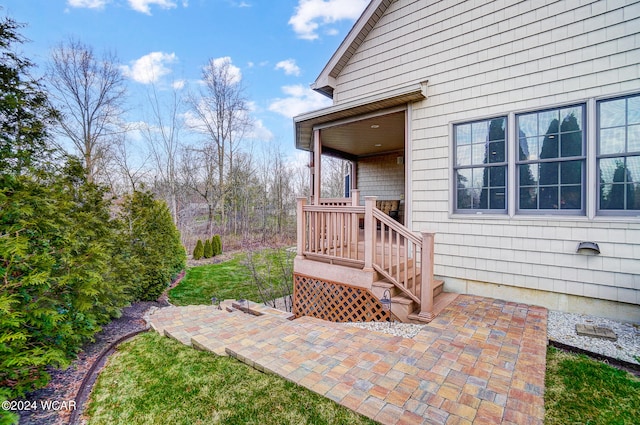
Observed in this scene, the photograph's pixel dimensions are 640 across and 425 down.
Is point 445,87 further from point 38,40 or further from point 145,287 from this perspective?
point 38,40

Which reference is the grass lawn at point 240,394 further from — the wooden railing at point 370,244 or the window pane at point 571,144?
the window pane at point 571,144

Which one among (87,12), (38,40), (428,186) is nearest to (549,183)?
(428,186)

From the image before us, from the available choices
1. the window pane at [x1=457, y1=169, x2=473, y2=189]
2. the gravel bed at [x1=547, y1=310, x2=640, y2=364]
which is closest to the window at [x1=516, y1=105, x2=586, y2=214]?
the window pane at [x1=457, y1=169, x2=473, y2=189]

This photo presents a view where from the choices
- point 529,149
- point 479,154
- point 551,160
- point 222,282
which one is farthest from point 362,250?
point 222,282

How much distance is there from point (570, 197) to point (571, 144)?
75 cm

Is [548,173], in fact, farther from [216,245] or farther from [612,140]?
[216,245]

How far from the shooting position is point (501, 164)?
15.6 feet

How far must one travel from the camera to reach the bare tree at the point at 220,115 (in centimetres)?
1654

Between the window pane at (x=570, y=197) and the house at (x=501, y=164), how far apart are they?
14 millimetres

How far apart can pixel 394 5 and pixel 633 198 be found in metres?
5.25

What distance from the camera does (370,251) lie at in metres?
4.32

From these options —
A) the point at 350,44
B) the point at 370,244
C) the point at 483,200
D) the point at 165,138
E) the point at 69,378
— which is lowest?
the point at 69,378

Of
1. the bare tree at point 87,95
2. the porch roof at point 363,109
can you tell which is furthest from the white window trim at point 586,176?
the bare tree at point 87,95

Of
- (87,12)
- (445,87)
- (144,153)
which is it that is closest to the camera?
(445,87)
